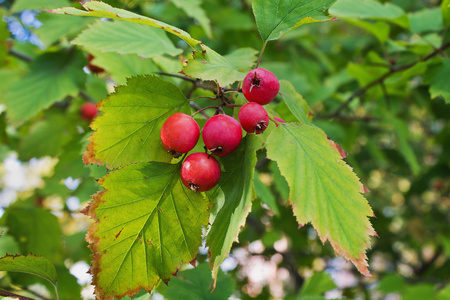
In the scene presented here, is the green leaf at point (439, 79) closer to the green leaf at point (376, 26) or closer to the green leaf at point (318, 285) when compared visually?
the green leaf at point (376, 26)

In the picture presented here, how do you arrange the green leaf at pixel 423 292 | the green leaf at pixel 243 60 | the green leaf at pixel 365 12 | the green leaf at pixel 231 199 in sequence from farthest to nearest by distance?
the green leaf at pixel 423 292
the green leaf at pixel 365 12
the green leaf at pixel 243 60
the green leaf at pixel 231 199

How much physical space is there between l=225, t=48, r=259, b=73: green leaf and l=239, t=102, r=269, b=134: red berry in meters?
0.26

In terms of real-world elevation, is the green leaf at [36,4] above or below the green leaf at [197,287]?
above

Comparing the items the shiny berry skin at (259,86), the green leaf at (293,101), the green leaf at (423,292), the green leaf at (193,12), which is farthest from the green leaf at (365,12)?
the green leaf at (423,292)

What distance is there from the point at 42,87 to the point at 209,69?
50.5 inches

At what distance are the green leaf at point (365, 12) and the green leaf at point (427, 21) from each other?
0.83 feet

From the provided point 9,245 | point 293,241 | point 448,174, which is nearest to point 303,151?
point 9,245

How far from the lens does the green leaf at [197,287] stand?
118 cm

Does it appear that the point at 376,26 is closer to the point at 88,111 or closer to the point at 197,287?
the point at 197,287

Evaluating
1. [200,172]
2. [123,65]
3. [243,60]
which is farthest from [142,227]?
[123,65]

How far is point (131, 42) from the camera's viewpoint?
1.11 m

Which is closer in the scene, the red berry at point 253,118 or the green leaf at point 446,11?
the red berry at point 253,118

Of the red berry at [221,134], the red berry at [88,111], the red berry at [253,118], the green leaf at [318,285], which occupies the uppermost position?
the red berry at [253,118]

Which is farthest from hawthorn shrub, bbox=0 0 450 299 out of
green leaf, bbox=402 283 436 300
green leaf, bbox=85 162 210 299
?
green leaf, bbox=402 283 436 300
